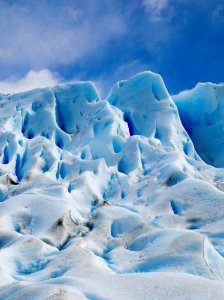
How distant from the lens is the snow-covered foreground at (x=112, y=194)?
5734 mm

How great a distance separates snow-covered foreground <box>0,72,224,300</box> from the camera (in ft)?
18.8

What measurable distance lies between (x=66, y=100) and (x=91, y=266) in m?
17.1

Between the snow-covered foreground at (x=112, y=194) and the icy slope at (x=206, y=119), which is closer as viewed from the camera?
the snow-covered foreground at (x=112, y=194)

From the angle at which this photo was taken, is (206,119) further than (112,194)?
Yes

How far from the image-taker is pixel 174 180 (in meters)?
13.5

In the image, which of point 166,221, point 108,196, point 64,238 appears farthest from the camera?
point 108,196

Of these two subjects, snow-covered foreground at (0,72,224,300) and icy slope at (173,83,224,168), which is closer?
snow-covered foreground at (0,72,224,300)

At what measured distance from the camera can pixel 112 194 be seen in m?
14.5

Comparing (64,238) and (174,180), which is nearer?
(64,238)

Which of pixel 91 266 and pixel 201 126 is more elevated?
pixel 201 126

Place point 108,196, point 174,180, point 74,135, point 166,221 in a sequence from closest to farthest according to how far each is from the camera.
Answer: point 166,221 < point 174,180 < point 108,196 < point 74,135

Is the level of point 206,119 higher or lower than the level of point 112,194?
higher

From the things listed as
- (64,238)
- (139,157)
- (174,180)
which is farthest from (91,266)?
(139,157)

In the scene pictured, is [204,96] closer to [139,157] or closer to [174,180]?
[139,157]
